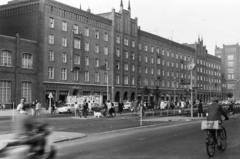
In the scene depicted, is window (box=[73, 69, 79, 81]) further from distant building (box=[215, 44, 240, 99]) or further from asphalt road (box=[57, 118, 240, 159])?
distant building (box=[215, 44, 240, 99])

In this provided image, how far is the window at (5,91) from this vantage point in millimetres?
46178

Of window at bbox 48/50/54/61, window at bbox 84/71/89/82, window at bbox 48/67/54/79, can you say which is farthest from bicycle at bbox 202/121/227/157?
window at bbox 84/71/89/82

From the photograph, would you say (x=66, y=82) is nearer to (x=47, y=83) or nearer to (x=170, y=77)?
(x=47, y=83)

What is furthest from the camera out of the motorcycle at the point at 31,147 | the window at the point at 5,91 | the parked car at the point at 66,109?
the window at the point at 5,91

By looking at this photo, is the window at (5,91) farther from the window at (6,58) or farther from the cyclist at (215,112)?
the cyclist at (215,112)

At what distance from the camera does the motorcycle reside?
22.8ft

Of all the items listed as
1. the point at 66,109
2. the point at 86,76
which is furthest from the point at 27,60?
the point at 86,76

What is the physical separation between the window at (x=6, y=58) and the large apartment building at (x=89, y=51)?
2.26 feet

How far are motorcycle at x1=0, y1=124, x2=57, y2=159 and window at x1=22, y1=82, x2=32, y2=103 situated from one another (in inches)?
1669

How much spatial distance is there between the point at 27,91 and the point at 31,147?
143 ft

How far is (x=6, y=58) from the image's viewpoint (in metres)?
46.9

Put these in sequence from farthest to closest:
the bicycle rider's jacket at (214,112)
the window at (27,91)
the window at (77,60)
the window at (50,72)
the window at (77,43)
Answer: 1. the window at (77,43)
2. the window at (77,60)
3. the window at (50,72)
4. the window at (27,91)
5. the bicycle rider's jacket at (214,112)

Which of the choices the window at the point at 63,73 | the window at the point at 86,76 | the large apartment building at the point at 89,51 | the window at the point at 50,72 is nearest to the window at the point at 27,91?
the large apartment building at the point at 89,51

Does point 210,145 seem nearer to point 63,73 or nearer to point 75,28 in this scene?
point 63,73
